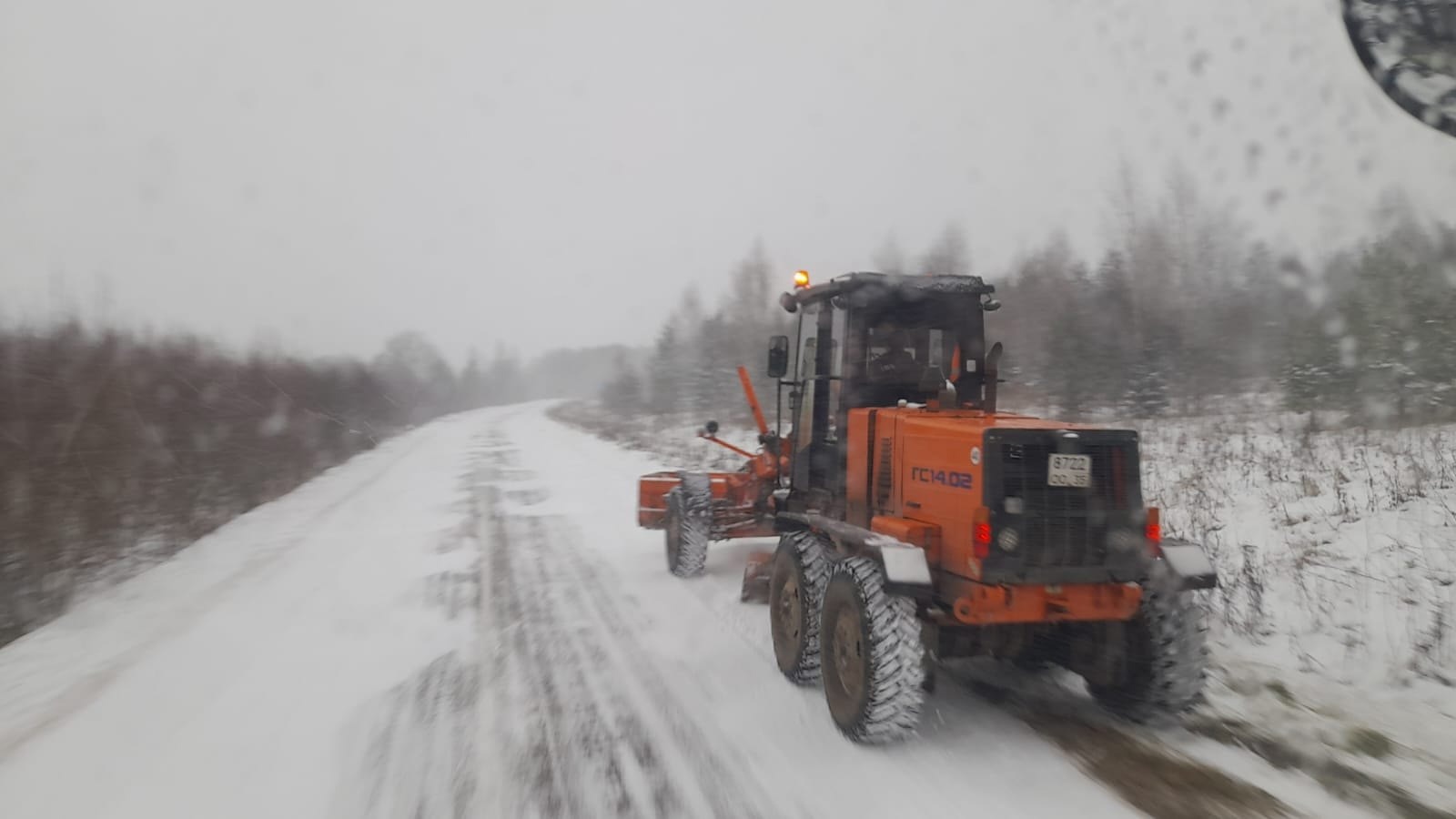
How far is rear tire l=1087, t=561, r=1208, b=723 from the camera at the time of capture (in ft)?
13.6

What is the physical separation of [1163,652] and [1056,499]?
3.27 feet

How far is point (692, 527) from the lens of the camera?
7965 millimetres

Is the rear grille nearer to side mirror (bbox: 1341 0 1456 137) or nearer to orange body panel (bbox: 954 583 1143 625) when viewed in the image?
orange body panel (bbox: 954 583 1143 625)

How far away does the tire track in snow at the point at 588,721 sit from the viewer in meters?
3.71

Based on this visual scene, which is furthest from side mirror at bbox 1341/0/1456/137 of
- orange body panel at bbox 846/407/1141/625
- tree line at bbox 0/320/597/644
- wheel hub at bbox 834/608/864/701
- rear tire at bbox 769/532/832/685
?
tree line at bbox 0/320/597/644

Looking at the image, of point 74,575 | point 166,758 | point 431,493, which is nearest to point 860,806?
point 166,758

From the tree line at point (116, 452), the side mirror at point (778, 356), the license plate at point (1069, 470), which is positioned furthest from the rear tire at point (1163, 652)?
the tree line at point (116, 452)

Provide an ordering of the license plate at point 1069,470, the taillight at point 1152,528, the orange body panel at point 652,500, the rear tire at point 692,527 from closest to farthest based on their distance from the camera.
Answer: the license plate at point 1069,470, the taillight at point 1152,528, the rear tire at point 692,527, the orange body panel at point 652,500

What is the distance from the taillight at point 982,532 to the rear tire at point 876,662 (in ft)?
1.50

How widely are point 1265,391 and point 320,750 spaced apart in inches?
683

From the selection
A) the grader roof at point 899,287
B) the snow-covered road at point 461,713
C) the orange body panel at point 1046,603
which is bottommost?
the snow-covered road at point 461,713

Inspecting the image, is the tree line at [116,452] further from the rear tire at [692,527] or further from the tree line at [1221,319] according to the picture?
the tree line at [1221,319]

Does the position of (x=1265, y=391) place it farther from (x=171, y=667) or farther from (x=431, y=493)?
(x=171, y=667)

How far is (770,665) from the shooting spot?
5473mm
